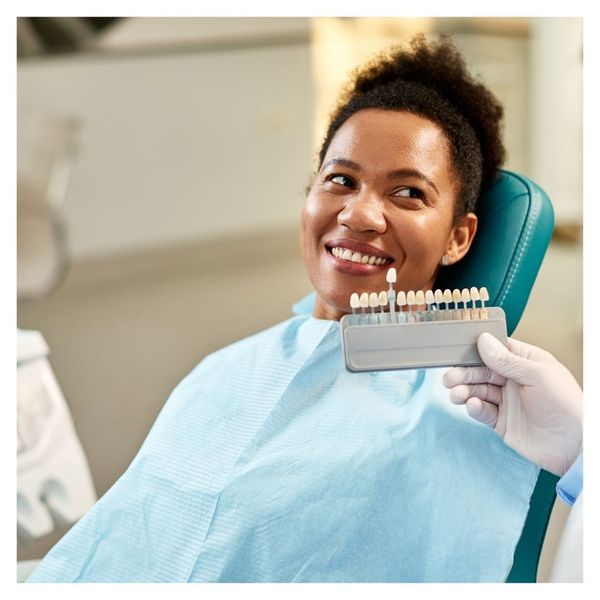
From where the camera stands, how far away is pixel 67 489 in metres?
1.44

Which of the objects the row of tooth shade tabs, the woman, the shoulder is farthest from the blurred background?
the row of tooth shade tabs

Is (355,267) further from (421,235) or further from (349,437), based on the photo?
(349,437)

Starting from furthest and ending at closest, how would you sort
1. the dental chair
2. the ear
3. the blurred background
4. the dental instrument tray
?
the blurred background → the ear → the dental chair → the dental instrument tray

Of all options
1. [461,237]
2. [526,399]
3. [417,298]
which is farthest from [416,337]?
[461,237]

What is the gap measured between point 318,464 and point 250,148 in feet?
10.8

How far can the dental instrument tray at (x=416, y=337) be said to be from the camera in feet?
3.30

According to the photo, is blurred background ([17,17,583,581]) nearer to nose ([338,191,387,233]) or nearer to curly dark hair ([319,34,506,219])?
curly dark hair ([319,34,506,219])

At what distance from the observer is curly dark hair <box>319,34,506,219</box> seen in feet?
3.97

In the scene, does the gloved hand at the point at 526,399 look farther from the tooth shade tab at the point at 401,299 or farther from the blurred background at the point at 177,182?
the blurred background at the point at 177,182

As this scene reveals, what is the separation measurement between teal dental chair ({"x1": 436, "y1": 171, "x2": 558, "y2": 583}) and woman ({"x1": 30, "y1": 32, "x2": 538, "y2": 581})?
0.11ft

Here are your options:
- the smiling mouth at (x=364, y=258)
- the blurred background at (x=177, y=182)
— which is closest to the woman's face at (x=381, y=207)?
the smiling mouth at (x=364, y=258)

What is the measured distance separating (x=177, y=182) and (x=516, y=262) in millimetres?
3402

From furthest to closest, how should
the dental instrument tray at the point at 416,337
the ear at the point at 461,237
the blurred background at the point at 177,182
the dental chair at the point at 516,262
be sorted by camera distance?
the blurred background at the point at 177,182 < the ear at the point at 461,237 < the dental chair at the point at 516,262 < the dental instrument tray at the point at 416,337

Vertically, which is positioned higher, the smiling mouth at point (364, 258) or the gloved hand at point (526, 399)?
the smiling mouth at point (364, 258)
